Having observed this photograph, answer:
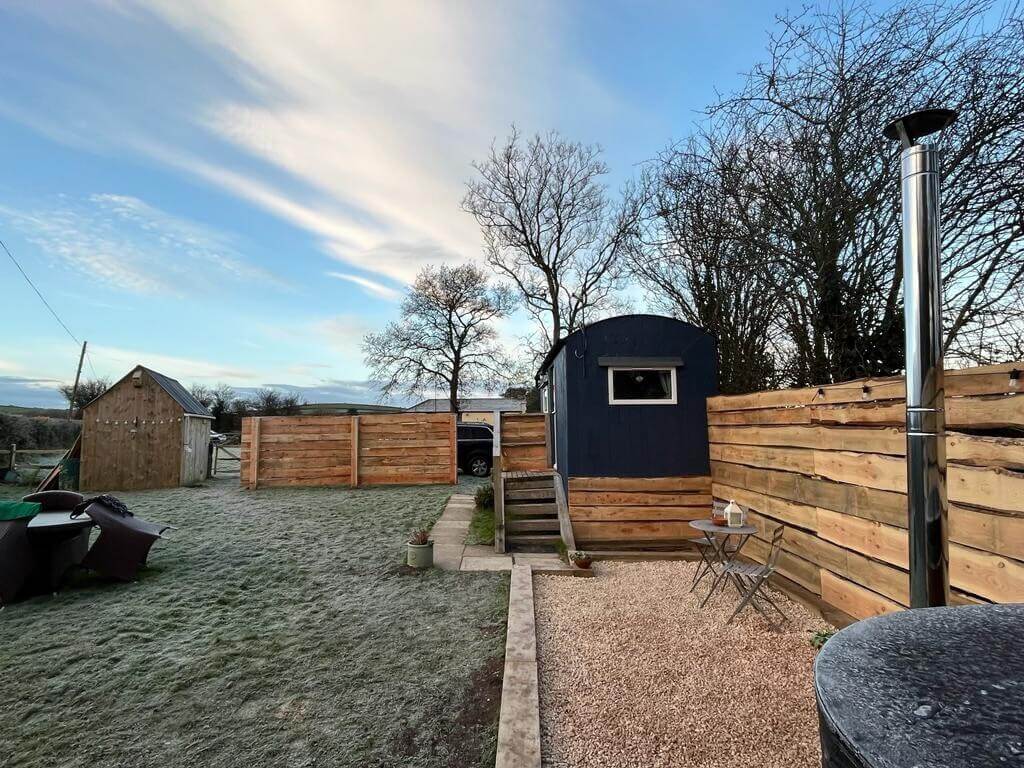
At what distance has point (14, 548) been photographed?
4.44 meters

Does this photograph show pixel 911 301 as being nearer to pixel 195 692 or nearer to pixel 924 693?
pixel 924 693

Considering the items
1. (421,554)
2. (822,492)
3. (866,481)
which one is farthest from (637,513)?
(866,481)

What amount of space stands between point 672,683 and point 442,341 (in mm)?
25586

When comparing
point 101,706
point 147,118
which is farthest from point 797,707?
point 147,118

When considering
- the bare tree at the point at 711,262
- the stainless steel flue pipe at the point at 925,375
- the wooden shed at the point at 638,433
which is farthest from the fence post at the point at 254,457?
the stainless steel flue pipe at the point at 925,375

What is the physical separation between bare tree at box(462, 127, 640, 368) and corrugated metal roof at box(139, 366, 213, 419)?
465 inches

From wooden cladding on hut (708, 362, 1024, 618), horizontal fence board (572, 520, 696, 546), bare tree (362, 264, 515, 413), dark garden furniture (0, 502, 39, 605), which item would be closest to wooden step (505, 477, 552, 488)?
horizontal fence board (572, 520, 696, 546)

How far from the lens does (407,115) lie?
7.62 m

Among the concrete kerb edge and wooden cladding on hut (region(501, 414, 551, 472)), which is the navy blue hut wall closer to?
wooden cladding on hut (region(501, 414, 551, 472))

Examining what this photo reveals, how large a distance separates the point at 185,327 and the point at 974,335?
45.6ft

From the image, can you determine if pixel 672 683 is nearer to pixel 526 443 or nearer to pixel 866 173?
pixel 526 443

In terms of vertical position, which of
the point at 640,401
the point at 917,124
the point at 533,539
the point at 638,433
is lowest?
the point at 533,539

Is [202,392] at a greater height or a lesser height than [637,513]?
greater

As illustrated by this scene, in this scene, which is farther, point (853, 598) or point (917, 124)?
point (853, 598)
